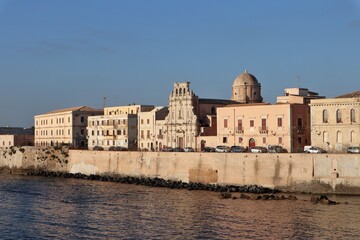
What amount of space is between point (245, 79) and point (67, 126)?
104 ft

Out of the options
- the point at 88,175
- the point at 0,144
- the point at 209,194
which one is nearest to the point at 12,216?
the point at 209,194

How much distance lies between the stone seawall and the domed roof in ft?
74.0

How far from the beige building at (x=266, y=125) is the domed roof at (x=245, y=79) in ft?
48.3

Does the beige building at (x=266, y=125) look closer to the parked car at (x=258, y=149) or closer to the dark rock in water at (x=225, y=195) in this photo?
the parked car at (x=258, y=149)

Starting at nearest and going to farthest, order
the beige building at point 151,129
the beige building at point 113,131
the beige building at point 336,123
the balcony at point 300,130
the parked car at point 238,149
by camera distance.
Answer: the beige building at point 336,123 < the parked car at point 238,149 < the balcony at point 300,130 < the beige building at point 151,129 < the beige building at point 113,131

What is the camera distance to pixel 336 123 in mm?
64812

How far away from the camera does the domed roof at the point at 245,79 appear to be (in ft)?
301

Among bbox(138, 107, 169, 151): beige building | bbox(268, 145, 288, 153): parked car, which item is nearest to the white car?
bbox(268, 145, 288, 153): parked car

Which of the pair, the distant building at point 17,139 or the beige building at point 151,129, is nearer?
the beige building at point 151,129

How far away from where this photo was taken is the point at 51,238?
3959 centimetres

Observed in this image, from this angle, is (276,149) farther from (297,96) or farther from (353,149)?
(297,96)

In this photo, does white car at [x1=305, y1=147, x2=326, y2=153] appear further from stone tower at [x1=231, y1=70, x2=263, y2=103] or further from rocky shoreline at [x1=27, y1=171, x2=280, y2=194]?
stone tower at [x1=231, y1=70, x2=263, y2=103]

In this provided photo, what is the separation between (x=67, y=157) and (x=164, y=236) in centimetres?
4994

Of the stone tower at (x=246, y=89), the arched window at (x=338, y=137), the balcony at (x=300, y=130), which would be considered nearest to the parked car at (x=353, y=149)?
the arched window at (x=338, y=137)
